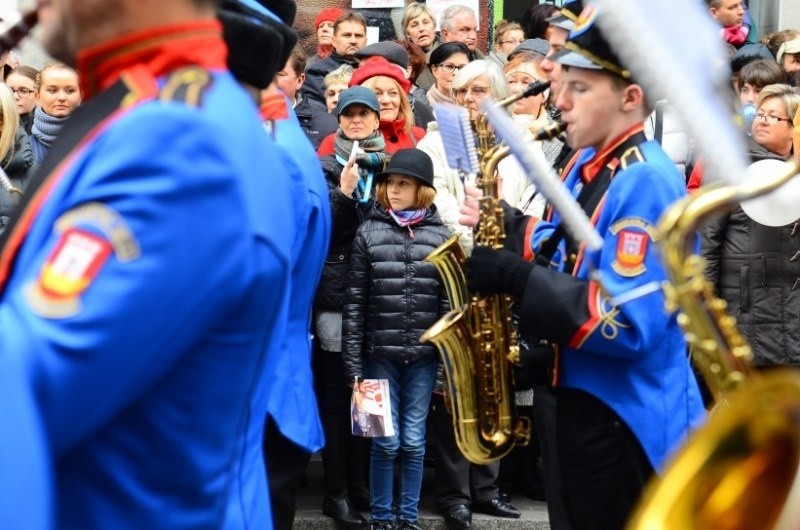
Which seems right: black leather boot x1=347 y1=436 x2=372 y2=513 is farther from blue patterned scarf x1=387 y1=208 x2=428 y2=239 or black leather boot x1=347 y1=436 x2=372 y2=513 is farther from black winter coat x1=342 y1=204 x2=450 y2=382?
blue patterned scarf x1=387 y1=208 x2=428 y2=239

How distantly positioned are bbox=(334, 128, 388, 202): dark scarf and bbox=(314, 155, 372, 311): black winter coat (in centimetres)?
7

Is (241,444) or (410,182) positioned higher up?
(410,182)

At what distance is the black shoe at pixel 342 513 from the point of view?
6922 millimetres

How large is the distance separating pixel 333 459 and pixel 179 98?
17.2 feet

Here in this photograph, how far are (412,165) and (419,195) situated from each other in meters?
0.17

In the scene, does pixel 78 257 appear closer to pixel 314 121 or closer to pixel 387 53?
pixel 314 121

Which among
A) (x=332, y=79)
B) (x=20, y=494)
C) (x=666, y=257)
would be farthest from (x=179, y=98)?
(x=332, y=79)

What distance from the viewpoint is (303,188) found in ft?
13.3

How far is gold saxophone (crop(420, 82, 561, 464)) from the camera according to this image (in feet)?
14.6

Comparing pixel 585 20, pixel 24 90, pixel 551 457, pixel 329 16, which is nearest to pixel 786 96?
pixel 585 20

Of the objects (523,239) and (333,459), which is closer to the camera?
(523,239)

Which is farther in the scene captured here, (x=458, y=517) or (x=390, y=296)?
(x=458, y=517)

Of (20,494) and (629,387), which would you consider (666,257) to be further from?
(629,387)

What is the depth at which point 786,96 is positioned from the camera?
23.7ft
